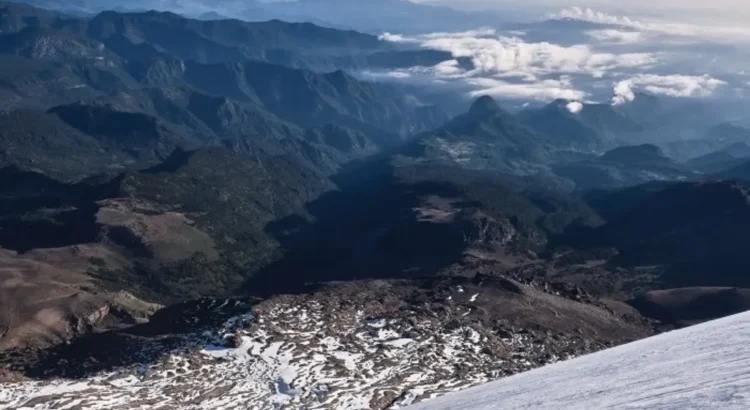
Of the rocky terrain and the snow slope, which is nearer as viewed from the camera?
the snow slope

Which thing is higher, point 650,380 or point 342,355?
point 650,380

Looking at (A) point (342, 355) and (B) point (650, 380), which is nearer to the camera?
(B) point (650, 380)

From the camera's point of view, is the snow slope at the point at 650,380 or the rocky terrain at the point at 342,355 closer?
the snow slope at the point at 650,380

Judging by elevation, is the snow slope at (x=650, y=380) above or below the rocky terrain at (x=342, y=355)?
above

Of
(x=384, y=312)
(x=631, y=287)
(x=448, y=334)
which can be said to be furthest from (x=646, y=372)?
(x=631, y=287)

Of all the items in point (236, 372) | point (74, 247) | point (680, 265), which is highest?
point (236, 372)

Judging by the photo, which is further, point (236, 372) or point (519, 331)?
point (519, 331)

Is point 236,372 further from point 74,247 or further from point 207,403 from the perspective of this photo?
point 74,247

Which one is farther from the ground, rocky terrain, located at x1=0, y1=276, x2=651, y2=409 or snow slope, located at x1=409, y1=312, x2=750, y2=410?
snow slope, located at x1=409, y1=312, x2=750, y2=410
